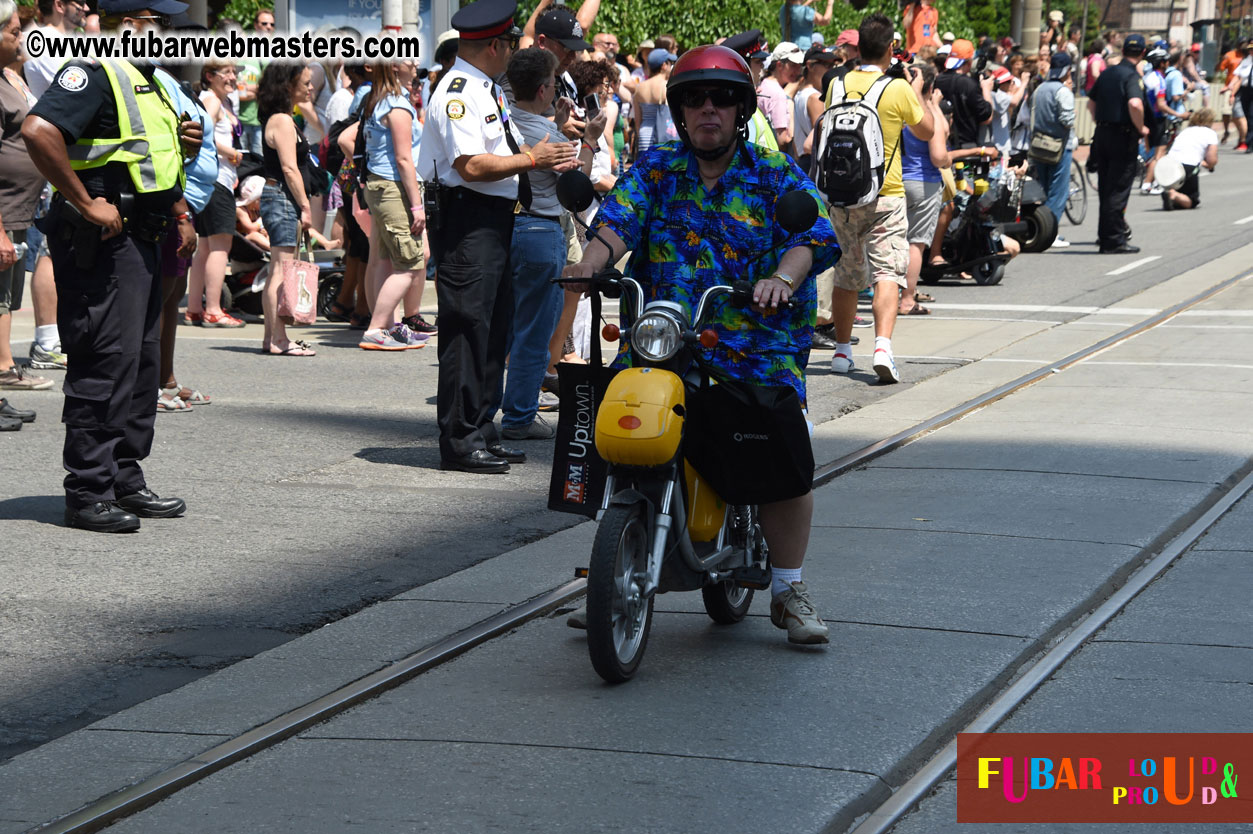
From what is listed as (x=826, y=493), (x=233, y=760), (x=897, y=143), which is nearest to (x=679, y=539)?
(x=233, y=760)

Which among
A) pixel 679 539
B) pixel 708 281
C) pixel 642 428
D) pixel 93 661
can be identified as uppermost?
pixel 708 281

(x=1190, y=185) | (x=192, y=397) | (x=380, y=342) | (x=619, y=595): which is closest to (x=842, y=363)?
(x=380, y=342)

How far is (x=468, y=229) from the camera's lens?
7762 millimetres

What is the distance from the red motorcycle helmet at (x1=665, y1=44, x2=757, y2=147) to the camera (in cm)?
496

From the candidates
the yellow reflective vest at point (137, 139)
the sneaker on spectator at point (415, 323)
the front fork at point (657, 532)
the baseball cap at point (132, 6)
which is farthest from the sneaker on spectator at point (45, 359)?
the front fork at point (657, 532)

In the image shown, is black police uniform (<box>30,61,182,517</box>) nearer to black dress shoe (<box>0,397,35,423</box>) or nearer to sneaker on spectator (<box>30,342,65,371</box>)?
black dress shoe (<box>0,397,35,423</box>)

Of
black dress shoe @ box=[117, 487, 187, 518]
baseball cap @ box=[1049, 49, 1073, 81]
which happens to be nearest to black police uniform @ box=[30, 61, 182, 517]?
black dress shoe @ box=[117, 487, 187, 518]

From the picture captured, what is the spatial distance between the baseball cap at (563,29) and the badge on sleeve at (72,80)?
11.6ft

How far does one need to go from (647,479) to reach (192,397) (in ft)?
17.5

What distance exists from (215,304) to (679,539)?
8728 millimetres

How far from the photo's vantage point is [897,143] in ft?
35.0

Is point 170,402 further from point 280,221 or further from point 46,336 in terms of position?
point 280,221

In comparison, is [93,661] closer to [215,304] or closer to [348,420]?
[348,420]

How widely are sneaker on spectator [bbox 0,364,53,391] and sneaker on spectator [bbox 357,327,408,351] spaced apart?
240cm
